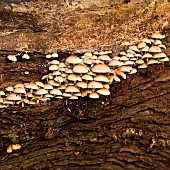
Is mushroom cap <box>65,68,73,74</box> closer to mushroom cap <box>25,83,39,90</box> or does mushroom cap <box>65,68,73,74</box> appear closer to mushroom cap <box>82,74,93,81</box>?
mushroom cap <box>82,74,93,81</box>

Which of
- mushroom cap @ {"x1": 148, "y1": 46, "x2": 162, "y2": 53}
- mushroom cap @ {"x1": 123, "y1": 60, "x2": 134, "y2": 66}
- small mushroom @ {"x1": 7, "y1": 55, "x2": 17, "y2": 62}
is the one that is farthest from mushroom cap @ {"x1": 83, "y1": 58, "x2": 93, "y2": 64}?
small mushroom @ {"x1": 7, "y1": 55, "x2": 17, "y2": 62}

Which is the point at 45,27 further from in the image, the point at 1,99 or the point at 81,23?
the point at 1,99

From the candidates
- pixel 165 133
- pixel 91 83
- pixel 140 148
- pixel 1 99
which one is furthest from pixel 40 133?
pixel 165 133

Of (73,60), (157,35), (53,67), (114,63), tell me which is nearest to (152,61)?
(157,35)

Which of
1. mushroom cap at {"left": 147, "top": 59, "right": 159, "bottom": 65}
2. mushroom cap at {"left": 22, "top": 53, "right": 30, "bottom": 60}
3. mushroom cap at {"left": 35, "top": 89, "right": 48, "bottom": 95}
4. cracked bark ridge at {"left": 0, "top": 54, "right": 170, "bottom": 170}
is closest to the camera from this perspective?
cracked bark ridge at {"left": 0, "top": 54, "right": 170, "bottom": 170}

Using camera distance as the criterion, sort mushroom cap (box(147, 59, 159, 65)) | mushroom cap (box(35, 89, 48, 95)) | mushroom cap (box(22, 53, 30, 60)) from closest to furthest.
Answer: mushroom cap (box(35, 89, 48, 95)) → mushroom cap (box(147, 59, 159, 65)) → mushroom cap (box(22, 53, 30, 60))

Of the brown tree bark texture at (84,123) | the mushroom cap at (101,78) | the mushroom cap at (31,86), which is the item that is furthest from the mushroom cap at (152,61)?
the mushroom cap at (31,86)
